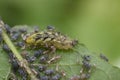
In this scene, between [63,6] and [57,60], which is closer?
[57,60]

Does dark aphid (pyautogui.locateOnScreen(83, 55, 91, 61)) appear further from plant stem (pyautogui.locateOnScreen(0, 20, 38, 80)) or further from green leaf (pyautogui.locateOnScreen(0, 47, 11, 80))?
green leaf (pyautogui.locateOnScreen(0, 47, 11, 80))

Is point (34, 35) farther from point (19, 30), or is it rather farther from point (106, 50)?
point (106, 50)

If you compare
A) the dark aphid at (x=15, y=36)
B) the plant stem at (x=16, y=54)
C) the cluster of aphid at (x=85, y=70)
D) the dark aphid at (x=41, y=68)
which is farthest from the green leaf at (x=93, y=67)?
the dark aphid at (x=15, y=36)

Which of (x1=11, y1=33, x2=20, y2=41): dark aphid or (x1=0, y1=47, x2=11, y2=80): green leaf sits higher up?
(x1=11, y1=33, x2=20, y2=41): dark aphid

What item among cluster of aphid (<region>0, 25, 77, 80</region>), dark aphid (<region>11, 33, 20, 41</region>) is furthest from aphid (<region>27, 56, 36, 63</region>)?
dark aphid (<region>11, 33, 20, 41</region>)

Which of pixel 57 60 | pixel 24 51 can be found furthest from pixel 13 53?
pixel 57 60

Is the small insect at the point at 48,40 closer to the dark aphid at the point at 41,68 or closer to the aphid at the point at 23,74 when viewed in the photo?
the dark aphid at the point at 41,68

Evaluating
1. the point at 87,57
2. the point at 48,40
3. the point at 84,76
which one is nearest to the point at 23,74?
the point at 48,40
